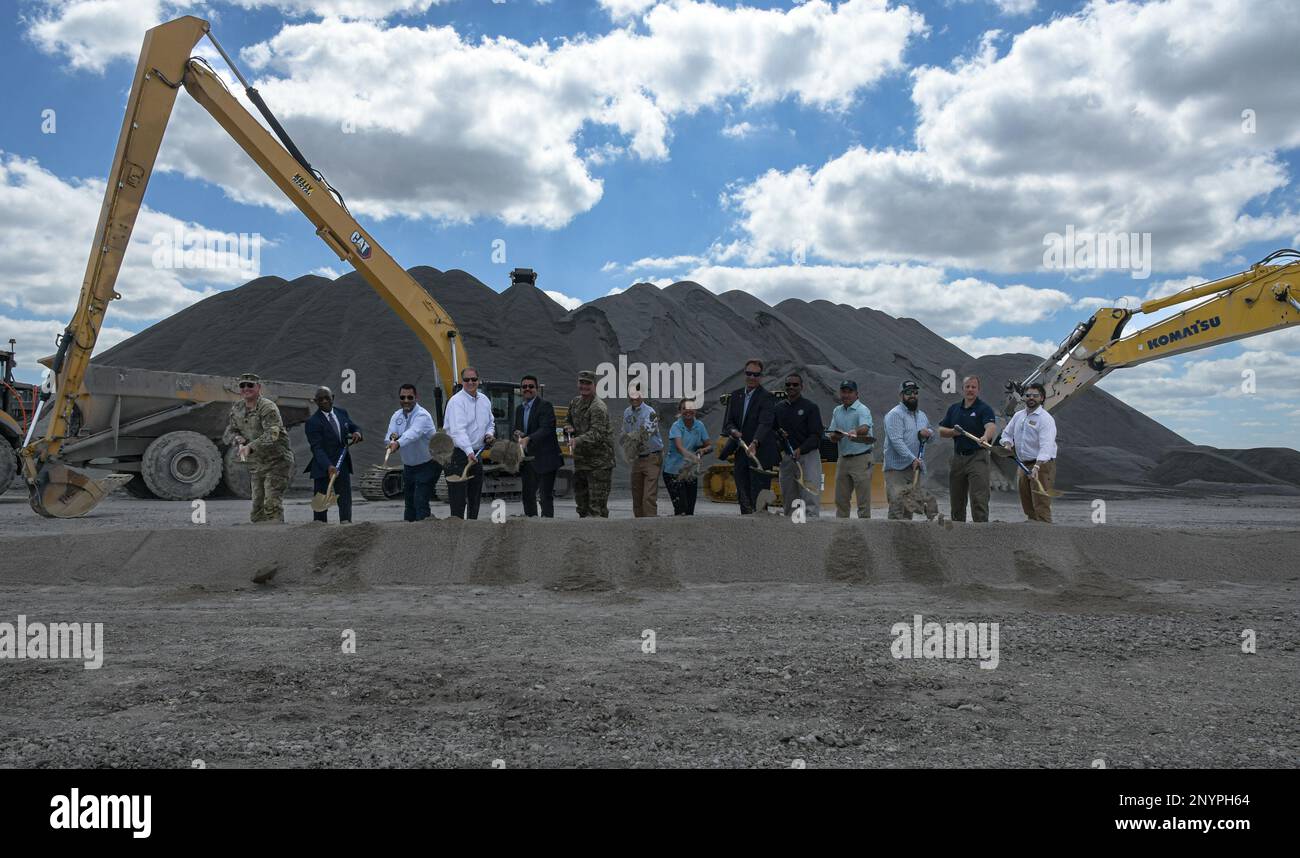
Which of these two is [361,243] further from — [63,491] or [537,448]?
[537,448]

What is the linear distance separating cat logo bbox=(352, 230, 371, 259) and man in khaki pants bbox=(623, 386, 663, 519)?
576 centimetres

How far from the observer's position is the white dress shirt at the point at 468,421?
8523 mm

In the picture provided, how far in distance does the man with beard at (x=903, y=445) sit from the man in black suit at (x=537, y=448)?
3.24 meters

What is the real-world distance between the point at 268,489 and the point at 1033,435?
24.2 feet

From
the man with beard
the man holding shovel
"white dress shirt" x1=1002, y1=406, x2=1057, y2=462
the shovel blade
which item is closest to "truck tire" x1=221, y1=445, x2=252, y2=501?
the shovel blade

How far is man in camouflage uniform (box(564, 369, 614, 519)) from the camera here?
29.8 feet

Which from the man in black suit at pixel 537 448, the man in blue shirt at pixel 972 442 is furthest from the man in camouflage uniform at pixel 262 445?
the man in blue shirt at pixel 972 442

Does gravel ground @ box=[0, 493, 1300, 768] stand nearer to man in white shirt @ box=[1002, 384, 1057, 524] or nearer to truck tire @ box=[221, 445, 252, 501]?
man in white shirt @ box=[1002, 384, 1057, 524]

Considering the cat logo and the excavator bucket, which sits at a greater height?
the cat logo

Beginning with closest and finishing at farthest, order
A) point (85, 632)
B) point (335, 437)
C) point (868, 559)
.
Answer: point (85, 632), point (868, 559), point (335, 437)

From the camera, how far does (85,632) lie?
17.4 feet
